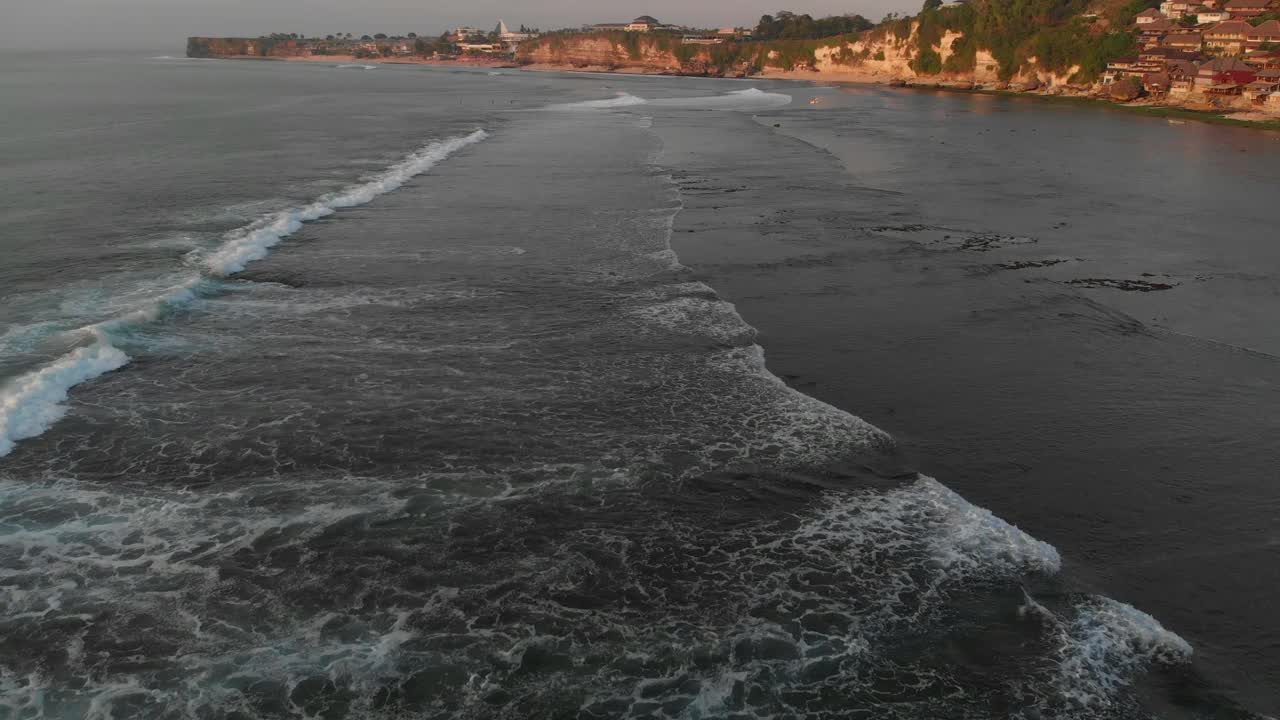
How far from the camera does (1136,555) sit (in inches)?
363

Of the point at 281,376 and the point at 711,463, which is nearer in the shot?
the point at 711,463

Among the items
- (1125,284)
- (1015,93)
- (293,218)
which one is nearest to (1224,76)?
(1015,93)

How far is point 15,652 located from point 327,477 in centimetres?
373

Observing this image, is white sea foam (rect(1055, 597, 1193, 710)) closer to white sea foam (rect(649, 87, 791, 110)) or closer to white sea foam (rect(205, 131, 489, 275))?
white sea foam (rect(205, 131, 489, 275))

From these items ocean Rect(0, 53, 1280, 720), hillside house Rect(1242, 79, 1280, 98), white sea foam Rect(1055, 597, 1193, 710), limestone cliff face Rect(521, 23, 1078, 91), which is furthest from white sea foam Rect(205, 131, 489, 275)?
limestone cliff face Rect(521, 23, 1078, 91)

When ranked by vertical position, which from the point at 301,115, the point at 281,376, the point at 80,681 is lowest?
the point at 80,681

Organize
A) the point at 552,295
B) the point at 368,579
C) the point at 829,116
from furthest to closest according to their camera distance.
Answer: the point at 829,116, the point at 552,295, the point at 368,579

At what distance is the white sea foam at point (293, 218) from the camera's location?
20.9 meters

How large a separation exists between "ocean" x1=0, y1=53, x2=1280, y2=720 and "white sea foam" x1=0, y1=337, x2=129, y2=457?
6 centimetres

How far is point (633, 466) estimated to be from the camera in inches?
436

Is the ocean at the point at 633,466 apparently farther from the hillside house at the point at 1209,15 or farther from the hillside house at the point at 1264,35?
the hillside house at the point at 1209,15

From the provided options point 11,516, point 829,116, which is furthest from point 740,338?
point 829,116

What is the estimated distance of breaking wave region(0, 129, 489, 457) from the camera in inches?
487

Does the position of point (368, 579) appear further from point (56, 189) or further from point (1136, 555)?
point (56, 189)
